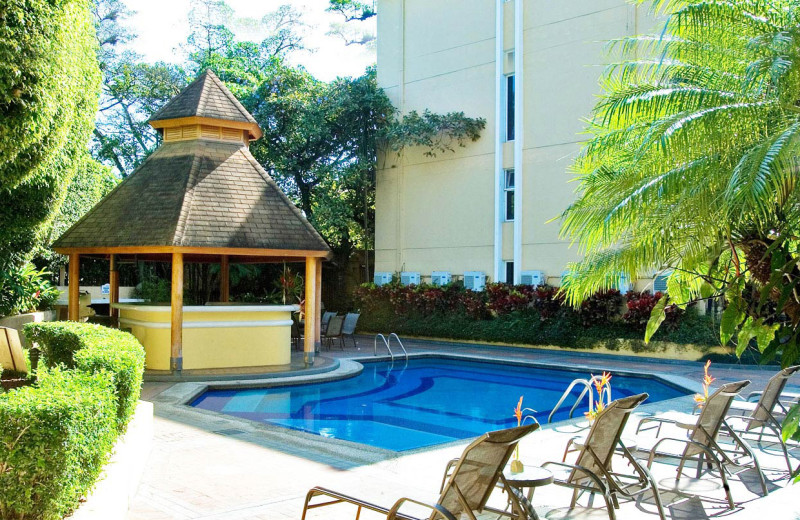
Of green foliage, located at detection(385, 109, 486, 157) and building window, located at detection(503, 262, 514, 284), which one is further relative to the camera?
green foliage, located at detection(385, 109, 486, 157)

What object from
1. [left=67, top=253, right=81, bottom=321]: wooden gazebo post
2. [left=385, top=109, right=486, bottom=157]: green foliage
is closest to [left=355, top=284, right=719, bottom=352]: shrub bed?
[left=385, top=109, right=486, bottom=157]: green foliage

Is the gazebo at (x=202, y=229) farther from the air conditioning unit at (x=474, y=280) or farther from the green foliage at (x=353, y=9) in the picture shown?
the green foliage at (x=353, y=9)

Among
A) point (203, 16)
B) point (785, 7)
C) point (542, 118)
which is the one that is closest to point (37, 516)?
point (785, 7)

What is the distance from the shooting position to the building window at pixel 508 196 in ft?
73.7

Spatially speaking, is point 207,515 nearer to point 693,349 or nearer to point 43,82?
point 43,82

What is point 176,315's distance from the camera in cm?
1400

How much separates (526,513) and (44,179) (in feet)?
40.2

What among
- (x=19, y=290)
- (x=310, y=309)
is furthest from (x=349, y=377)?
(x=19, y=290)

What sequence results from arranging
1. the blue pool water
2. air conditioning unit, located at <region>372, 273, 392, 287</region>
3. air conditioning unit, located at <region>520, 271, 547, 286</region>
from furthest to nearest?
air conditioning unit, located at <region>372, 273, 392, 287</region>, air conditioning unit, located at <region>520, 271, 547, 286</region>, the blue pool water

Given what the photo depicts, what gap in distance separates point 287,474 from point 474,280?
16151mm

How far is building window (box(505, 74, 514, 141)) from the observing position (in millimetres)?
22594

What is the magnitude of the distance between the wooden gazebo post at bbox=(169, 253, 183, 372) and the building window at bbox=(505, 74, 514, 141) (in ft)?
40.1

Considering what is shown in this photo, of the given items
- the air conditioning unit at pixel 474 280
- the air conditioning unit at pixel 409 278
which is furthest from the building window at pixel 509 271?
the air conditioning unit at pixel 409 278

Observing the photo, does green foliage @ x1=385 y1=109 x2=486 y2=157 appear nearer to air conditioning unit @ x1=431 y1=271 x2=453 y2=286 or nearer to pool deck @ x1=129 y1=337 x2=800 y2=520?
air conditioning unit @ x1=431 y1=271 x2=453 y2=286
